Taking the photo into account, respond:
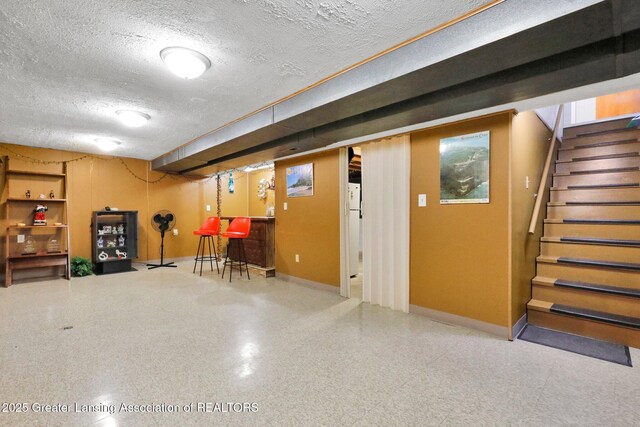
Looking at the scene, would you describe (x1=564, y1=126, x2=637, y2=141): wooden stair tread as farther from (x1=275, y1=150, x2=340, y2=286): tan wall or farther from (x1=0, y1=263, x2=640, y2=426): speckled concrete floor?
(x1=275, y1=150, x2=340, y2=286): tan wall

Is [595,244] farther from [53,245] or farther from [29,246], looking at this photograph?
[29,246]

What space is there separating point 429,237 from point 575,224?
5.84 ft

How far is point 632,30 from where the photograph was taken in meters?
1.62

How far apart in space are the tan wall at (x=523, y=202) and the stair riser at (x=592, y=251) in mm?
134

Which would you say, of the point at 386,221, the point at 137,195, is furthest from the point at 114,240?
the point at 386,221

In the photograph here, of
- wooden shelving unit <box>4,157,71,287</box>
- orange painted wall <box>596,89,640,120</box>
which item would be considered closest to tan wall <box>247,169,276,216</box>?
wooden shelving unit <box>4,157,71,287</box>

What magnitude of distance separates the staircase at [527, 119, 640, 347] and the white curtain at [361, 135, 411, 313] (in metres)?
1.43

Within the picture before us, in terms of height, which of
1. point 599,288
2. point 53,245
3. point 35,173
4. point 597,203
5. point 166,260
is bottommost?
point 166,260

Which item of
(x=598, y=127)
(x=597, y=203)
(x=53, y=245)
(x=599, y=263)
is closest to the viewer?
(x=599, y=263)

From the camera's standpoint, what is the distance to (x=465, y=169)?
10.2 feet

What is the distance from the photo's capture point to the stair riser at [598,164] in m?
3.71

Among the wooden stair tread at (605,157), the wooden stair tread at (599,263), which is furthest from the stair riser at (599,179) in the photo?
the wooden stair tread at (599,263)

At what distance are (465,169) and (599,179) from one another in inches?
85.0

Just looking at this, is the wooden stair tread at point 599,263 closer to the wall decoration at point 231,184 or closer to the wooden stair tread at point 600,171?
the wooden stair tread at point 600,171
